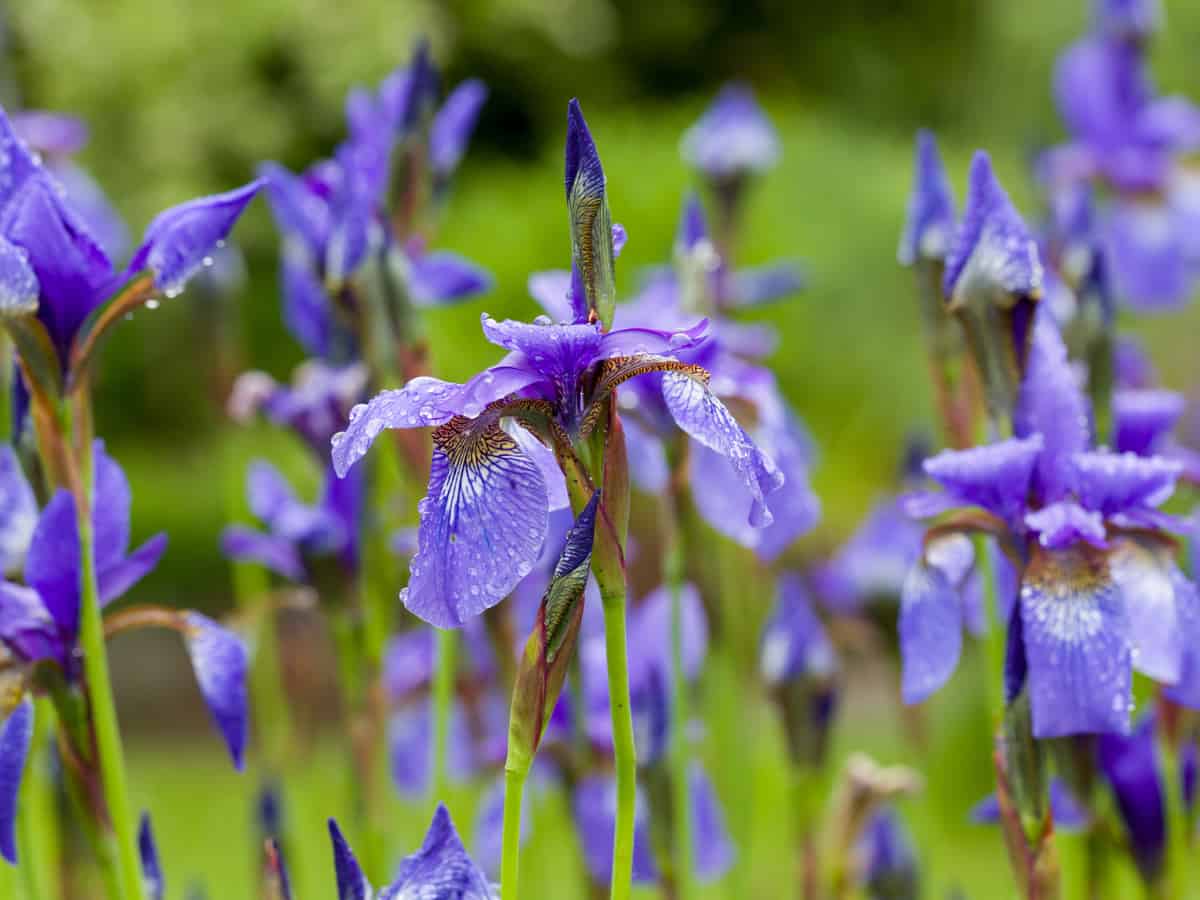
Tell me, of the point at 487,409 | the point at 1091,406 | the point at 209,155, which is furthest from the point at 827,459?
the point at 487,409

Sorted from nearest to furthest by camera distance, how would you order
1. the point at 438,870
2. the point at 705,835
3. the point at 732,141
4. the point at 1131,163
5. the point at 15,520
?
the point at 438,870, the point at 15,520, the point at 705,835, the point at 732,141, the point at 1131,163

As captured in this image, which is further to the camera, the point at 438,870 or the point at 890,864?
the point at 890,864

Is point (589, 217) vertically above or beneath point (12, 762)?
above

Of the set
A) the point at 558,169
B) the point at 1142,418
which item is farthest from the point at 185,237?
the point at 558,169

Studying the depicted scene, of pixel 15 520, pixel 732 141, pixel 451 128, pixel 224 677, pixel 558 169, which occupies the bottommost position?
pixel 224 677

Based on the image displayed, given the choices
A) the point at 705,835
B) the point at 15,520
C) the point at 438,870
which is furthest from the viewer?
the point at 705,835

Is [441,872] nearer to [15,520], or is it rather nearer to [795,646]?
[15,520]

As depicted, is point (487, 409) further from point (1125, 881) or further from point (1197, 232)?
point (1125, 881)
